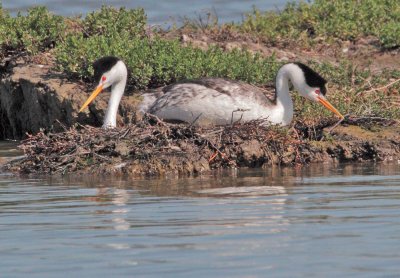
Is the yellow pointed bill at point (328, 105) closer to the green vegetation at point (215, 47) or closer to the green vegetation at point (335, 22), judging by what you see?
the green vegetation at point (215, 47)

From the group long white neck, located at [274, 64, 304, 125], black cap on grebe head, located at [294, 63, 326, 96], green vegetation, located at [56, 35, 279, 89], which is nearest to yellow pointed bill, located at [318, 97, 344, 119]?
black cap on grebe head, located at [294, 63, 326, 96]

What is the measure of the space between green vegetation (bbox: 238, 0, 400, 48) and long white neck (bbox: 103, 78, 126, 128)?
165 inches

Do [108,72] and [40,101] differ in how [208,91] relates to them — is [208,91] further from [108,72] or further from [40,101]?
[40,101]

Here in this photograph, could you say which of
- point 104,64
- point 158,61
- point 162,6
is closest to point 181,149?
point 104,64

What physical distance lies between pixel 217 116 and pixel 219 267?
22.2 ft

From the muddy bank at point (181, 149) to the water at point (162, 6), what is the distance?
479 inches

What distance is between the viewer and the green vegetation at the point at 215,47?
15.1m

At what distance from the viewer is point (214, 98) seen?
45.1ft

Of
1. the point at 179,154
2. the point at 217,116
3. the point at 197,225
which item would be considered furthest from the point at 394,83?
the point at 197,225

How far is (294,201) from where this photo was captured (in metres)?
9.96

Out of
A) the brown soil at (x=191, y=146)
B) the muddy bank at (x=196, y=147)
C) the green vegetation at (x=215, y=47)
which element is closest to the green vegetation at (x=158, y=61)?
the green vegetation at (x=215, y=47)

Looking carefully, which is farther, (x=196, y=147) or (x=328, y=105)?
(x=328, y=105)

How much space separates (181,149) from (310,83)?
2.19m

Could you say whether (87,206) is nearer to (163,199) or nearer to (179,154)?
(163,199)
